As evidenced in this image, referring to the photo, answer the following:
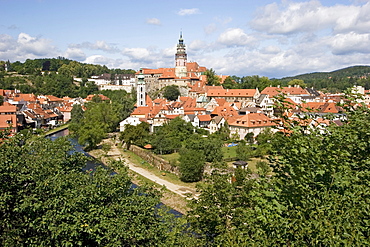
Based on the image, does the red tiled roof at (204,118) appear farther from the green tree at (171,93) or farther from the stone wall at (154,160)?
the green tree at (171,93)

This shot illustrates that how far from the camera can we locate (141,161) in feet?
120

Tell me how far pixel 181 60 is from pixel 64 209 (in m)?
76.0

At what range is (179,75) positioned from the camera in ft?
264

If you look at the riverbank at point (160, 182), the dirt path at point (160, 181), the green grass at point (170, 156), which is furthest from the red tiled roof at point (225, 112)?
the dirt path at point (160, 181)

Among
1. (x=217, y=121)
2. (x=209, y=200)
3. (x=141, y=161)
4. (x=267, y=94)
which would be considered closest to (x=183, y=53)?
(x=267, y=94)

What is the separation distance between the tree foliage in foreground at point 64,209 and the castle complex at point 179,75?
64.3 metres

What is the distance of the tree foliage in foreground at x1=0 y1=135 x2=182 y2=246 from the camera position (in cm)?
851

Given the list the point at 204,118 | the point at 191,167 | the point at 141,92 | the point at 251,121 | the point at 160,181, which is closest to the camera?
the point at 191,167

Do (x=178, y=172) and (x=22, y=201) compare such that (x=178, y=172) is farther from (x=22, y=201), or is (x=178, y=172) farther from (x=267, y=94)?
(x=267, y=94)

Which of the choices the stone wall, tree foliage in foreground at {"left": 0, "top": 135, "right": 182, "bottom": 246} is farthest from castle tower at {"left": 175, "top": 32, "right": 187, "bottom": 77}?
tree foliage in foreground at {"left": 0, "top": 135, "right": 182, "bottom": 246}

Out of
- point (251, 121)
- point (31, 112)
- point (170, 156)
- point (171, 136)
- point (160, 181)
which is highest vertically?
point (251, 121)

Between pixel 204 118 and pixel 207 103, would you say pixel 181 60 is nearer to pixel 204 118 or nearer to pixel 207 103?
pixel 207 103

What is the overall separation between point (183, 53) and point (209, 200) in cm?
7339

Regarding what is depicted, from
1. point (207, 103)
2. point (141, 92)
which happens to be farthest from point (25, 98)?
point (207, 103)
